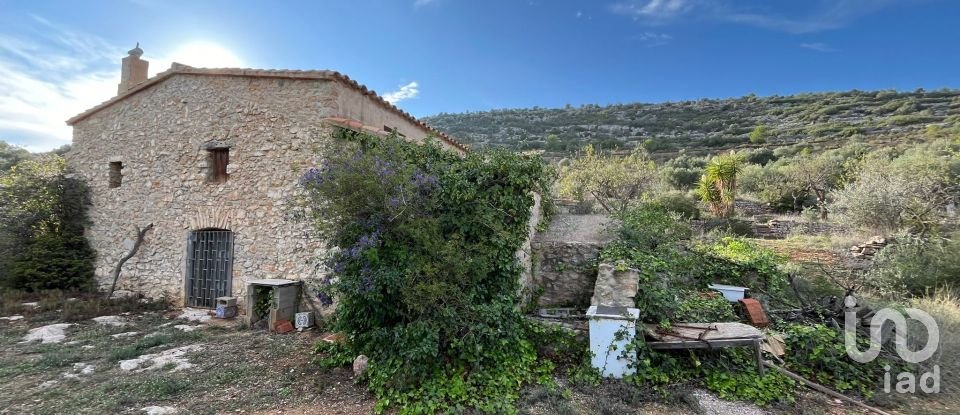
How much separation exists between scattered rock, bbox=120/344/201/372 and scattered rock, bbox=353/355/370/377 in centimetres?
227

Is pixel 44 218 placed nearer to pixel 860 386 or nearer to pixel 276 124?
pixel 276 124

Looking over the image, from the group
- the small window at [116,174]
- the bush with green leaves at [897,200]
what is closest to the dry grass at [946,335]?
the bush with green leaves at [897,200]

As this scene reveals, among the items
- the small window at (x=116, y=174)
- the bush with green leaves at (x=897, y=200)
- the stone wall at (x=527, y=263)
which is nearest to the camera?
the stone wall at (x=527, y=263)

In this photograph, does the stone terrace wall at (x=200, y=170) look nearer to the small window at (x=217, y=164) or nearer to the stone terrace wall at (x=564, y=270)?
the small window at (x=217, y=164)

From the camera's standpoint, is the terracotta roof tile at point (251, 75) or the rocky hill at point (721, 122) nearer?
the terracotta roof tile at point (251, 75)

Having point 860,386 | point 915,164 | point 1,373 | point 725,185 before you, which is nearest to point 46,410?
point 1,373

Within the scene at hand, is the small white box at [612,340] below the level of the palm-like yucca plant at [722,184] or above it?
below

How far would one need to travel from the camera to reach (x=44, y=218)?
948 cm

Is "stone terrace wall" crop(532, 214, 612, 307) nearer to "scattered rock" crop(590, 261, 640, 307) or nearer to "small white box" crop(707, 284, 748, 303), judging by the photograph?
"scattered rock" crop(590, 261, 640, 307)

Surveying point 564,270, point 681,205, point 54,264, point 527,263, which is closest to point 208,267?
point 54,264

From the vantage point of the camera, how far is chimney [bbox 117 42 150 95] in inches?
388

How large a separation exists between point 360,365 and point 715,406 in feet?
12.6

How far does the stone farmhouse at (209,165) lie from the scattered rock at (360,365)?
2.65 meters

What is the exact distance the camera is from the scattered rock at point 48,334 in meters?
6.28
